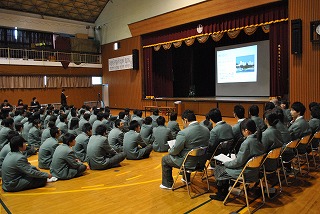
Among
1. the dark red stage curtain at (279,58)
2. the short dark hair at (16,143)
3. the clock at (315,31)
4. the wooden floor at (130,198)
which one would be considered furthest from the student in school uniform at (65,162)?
the clock at (315,31)

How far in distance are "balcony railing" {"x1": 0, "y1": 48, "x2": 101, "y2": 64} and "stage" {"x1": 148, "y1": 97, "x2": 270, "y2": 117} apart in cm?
678

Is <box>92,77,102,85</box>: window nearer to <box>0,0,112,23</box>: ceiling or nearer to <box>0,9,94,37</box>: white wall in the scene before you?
<box>0,9,94,37</box>: white wall

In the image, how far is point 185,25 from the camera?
12.8 metres

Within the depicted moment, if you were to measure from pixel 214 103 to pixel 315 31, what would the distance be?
15.8 feet

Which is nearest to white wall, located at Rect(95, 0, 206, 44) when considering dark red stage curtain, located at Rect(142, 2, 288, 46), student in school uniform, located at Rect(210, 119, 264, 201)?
dark red stage curtain, located at Rect(142, 2, 288, 46)

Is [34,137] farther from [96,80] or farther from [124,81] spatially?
[96,80]

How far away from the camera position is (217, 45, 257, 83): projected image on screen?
12.9 m

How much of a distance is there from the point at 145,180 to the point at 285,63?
745 centimetres

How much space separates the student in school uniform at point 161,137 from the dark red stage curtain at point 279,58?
5441 mm

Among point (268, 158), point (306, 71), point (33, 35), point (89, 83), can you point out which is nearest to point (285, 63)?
point (306, 71)

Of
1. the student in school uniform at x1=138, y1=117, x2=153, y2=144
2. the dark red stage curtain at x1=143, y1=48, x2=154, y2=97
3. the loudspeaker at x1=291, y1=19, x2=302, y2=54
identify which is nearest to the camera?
the student in school uniform at x1=138, y1=117, x2=153, y2=144

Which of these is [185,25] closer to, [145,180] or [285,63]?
[285,63]

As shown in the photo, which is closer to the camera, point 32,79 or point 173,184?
point 173,184

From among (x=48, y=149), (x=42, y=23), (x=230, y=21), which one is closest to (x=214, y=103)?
(x=230, y=21)
